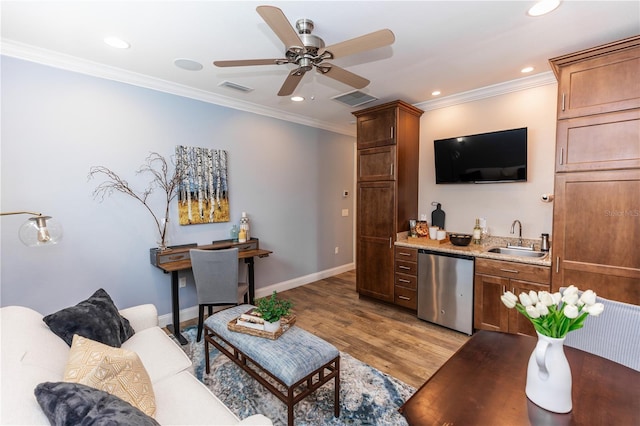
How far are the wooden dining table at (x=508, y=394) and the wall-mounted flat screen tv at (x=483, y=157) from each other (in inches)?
93.1

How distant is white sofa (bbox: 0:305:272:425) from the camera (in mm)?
986

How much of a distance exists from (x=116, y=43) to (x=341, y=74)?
6.08 feet

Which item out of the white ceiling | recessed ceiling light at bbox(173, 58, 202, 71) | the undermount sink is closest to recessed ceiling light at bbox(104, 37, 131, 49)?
the white ceiling

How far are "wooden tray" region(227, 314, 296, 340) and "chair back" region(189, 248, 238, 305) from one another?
78 centimetres

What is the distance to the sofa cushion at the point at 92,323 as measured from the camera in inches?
65.2

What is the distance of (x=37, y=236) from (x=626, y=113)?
13.2ft

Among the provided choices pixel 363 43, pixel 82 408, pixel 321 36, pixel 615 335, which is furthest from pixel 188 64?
pixel 615 335

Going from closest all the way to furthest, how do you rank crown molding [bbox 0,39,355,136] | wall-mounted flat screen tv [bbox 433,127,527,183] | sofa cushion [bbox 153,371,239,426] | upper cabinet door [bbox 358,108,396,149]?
sofa cushion [bbox 153,371,239,426]
crown molding [bbox 0,39,355,136]
wall-mounted flat screen tv [bbox 433,127,527,183]
upper cabinet door [bbox 358,108,396,149]

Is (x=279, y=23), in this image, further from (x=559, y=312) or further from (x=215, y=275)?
(x=215, y=275)

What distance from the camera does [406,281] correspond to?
363 cm

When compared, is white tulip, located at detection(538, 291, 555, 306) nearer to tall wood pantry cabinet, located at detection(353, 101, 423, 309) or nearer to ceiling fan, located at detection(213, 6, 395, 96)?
ceiling fan, located at detection(213, 6, 395, 96)

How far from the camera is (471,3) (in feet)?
6.16

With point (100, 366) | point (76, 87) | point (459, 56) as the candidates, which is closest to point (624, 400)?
point (100, 366)

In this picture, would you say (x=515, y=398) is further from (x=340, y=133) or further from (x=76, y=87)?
(x=340, y=133)
